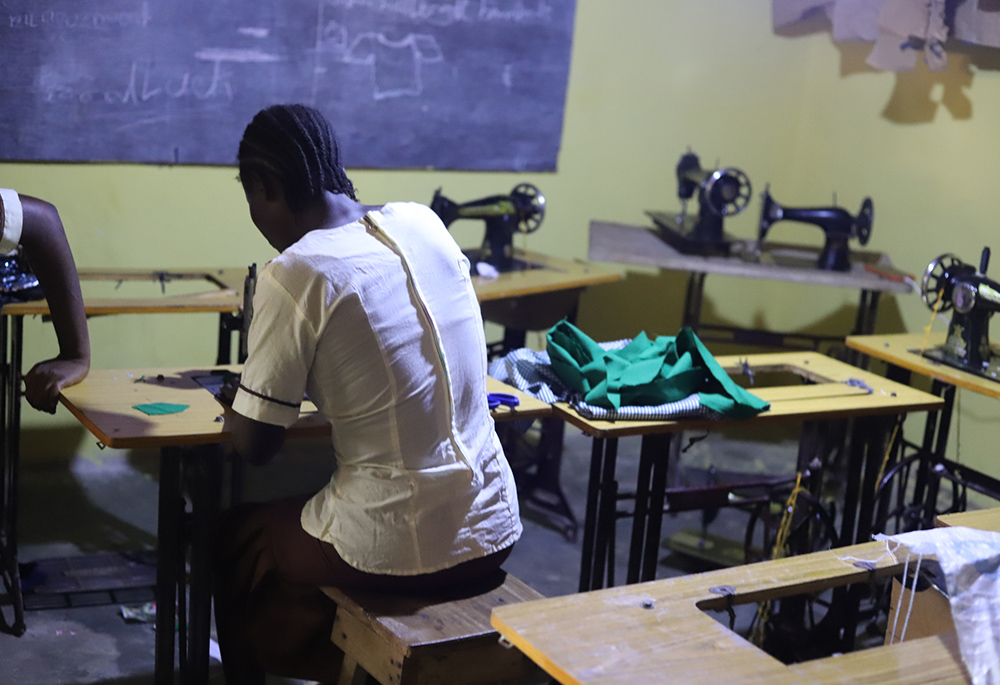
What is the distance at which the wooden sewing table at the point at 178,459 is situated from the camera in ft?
6.63

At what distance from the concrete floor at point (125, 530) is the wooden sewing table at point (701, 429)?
504mm

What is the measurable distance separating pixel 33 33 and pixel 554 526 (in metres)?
2.30

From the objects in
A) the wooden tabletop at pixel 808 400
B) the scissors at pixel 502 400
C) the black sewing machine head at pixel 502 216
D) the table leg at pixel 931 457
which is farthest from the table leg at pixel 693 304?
the scissors at pixel 502 400

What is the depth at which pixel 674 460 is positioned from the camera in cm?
412

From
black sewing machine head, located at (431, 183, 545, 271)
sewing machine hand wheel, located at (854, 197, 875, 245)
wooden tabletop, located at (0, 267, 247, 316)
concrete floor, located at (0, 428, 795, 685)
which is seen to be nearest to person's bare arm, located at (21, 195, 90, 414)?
wooden tabletop, located at (0, 267, 247, 316)

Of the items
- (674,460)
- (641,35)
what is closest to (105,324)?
(674,460)

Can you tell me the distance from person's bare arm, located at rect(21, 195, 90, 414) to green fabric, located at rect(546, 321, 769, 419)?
3.48ft

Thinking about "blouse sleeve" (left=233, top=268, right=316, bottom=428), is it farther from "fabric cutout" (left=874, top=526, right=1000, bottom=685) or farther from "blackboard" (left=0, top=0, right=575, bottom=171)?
"blackboard" (left=0, top=0, right=575, bottom=171)

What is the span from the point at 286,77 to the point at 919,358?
2.31m

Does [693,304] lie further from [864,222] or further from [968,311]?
[968,311]

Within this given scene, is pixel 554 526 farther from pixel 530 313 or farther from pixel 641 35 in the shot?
pixel 641 35

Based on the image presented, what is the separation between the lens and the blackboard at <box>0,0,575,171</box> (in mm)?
3346

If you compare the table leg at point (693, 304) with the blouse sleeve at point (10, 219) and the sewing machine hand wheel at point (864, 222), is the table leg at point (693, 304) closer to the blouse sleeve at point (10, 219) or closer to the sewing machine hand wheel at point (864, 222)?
the sewing machine hand wheel at point (864, 222)

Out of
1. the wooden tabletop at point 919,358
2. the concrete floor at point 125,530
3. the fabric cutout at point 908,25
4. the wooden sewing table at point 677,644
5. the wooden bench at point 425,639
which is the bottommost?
the concrete floor at point 125,530
